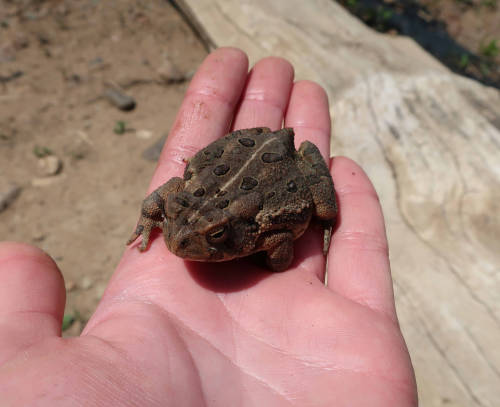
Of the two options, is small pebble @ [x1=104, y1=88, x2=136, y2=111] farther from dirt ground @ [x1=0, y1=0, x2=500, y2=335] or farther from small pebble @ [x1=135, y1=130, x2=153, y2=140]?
small pebble @ [x1=135, y1=130, x2=153, y2=140]

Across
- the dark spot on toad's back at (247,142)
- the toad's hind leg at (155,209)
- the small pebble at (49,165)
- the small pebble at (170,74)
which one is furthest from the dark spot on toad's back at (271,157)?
the small pebble at (170,74)

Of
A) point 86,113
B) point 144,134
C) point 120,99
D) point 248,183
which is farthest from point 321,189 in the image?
point 86,113

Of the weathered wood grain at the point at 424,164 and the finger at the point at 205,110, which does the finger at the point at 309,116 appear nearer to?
the finger at the point at 205,110

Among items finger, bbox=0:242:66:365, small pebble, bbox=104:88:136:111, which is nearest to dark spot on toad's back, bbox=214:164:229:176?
finger, bbox=0:242:66:365

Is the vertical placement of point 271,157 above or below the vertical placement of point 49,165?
above

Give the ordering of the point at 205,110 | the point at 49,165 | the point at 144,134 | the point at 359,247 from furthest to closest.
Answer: the point at 144,134 < the point at 49,165 < the point at 205,110 < the point at 359,247

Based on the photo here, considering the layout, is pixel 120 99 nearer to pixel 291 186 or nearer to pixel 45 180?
pixel 45 180

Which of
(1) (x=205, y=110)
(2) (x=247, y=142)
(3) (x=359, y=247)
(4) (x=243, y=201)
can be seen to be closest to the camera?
(4) (x=243, y=201)
